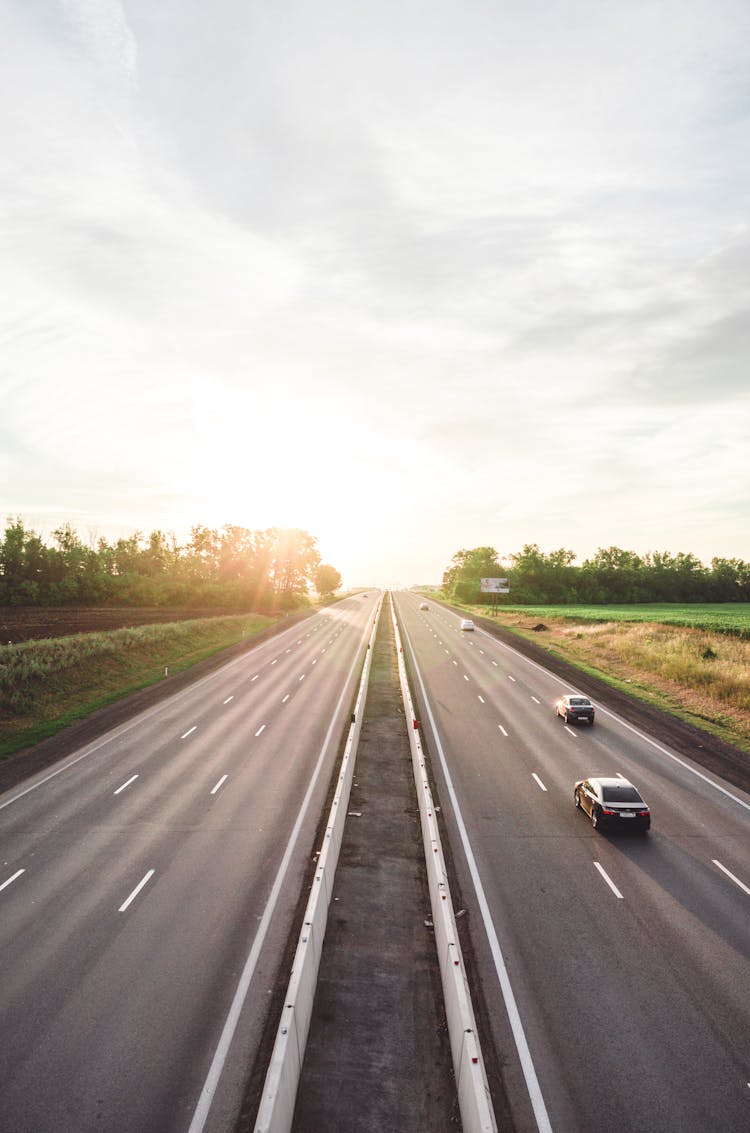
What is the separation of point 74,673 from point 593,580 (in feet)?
406

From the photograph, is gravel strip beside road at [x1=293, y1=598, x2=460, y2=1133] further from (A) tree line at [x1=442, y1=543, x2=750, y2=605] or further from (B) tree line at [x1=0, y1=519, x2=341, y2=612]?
(A) tree line at [x1=442, y1=543, x2=750, y2=605]

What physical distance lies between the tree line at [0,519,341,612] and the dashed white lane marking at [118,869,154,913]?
258 ft

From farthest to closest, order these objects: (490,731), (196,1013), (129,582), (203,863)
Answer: (129,582)
(490,731)
(203,863)
(196,1013)

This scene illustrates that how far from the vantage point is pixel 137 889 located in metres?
13.0

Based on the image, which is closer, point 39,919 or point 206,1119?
point 206,1119

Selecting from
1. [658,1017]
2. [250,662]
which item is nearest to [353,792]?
[658,1017]

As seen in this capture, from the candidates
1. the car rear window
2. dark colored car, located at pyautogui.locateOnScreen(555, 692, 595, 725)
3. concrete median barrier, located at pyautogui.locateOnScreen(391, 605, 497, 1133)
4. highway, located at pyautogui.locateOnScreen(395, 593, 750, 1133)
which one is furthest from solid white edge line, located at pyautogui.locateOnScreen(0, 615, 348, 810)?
dark colored car, located at pyautogui.locateOnScreen(555, 692, 595, 725)

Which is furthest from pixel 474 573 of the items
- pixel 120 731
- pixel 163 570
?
pixel 120 731

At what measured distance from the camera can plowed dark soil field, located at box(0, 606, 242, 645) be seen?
48.2 m

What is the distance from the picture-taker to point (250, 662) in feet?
143

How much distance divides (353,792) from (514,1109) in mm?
10864

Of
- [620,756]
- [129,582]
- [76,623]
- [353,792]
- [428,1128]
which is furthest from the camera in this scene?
[129,582]

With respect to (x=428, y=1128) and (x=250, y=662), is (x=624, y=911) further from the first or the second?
(x=250, y=662)

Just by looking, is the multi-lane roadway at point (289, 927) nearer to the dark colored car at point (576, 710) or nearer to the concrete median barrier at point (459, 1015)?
the concrete median barrier at point (459, 1015)
